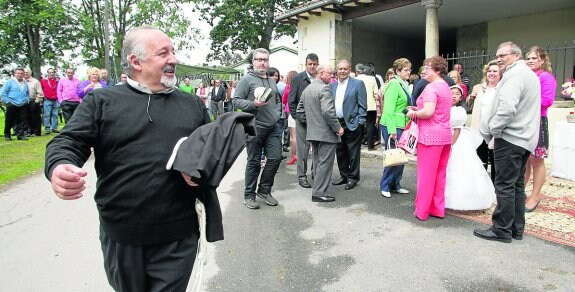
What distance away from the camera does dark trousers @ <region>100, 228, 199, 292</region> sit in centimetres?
196

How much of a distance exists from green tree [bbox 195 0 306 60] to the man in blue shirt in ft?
72.7

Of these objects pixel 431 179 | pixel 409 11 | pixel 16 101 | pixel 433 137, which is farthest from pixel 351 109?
pixel 16 101

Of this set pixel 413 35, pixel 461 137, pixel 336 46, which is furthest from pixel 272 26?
pixel 461 137

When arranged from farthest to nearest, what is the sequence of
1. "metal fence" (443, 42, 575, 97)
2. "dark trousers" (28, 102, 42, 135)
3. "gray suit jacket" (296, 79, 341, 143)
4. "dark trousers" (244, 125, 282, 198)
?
"metal fence" (443, 42, 575, 97)
"dark trousers" (28, 102, 42, 135)
"gray suit jacket" (296, 79, 341, 143)
"dark trousers" (244, 125, 282, 198)

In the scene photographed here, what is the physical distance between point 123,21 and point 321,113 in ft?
84.0

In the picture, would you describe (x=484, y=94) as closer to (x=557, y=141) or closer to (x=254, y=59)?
(x=557, y=141)

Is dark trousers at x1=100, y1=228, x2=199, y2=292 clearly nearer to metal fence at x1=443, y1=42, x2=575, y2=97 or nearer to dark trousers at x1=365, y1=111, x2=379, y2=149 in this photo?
dark trousers at x1=365, y1=111, x2=379, y2=149

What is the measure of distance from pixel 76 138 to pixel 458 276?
302cm

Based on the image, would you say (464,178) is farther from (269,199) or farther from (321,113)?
(269,199)

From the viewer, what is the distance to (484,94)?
5.67 metres

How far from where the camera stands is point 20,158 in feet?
28.4

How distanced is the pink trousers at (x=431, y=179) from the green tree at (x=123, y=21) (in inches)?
896

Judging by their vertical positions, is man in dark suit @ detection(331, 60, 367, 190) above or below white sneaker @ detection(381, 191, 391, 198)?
above

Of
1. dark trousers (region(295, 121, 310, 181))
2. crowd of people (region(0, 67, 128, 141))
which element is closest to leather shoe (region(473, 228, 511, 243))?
dark trousers (region(295, 121, 310, 181))
